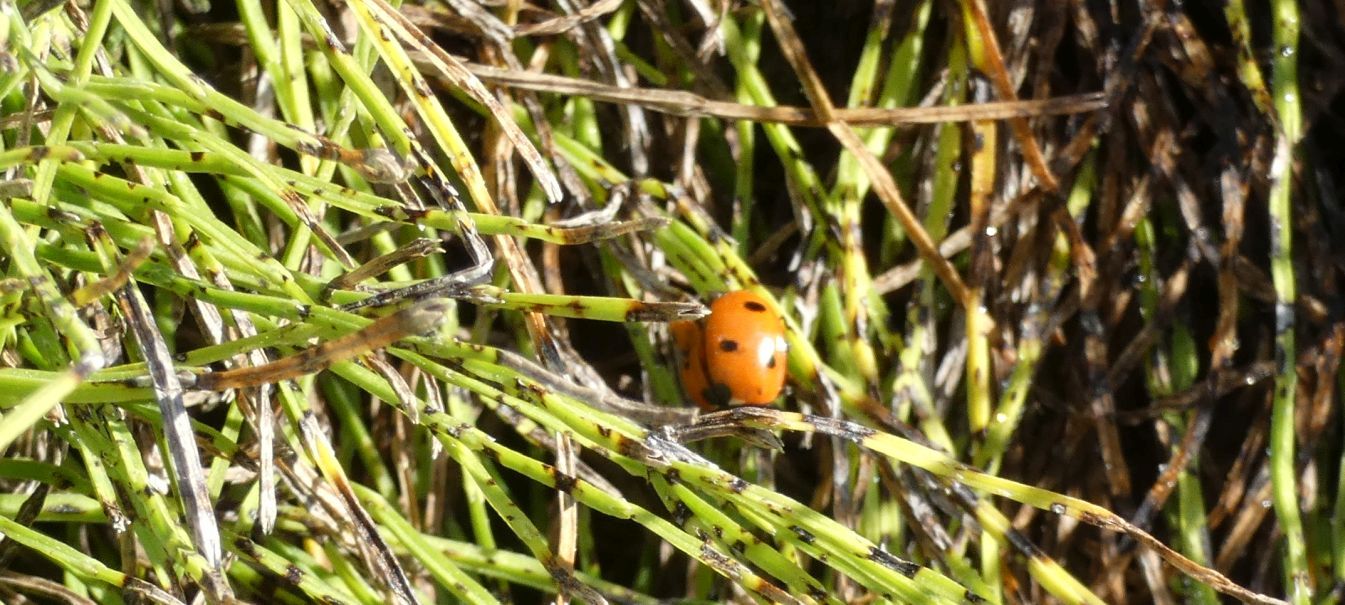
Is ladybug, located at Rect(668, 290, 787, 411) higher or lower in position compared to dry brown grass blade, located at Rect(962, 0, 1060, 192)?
lower

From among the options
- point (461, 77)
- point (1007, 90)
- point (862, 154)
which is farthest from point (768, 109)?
point (461, 77)

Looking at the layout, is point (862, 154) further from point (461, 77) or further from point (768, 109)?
point (461, 77)

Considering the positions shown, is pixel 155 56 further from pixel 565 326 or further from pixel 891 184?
pixel 891 184

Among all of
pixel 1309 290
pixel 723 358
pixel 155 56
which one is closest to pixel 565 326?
pixel 723 358

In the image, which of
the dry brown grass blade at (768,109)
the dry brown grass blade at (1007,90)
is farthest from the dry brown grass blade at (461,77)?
the dry brown grass blade at (1007,90)

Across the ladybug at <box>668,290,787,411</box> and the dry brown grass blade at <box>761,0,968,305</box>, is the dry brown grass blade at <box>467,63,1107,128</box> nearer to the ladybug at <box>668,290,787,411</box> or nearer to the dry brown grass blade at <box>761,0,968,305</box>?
the dry brown grass blade at <box>761,0,968,305</box>

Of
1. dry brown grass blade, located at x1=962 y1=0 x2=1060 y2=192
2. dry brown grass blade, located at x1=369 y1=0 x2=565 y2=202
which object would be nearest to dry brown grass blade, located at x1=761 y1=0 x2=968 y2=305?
dry brown grass blade, located at x1=962 y1=0 x2=1060 y2=192
